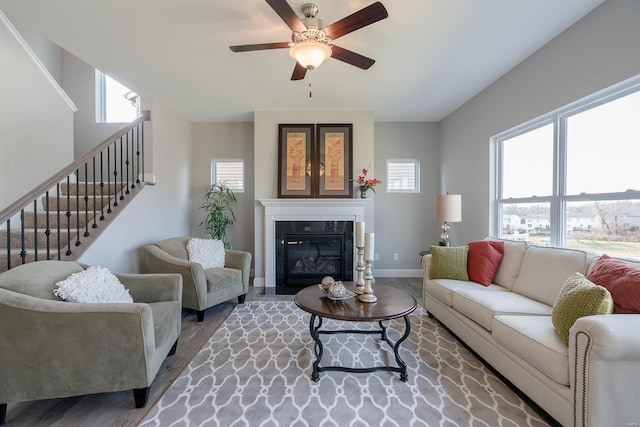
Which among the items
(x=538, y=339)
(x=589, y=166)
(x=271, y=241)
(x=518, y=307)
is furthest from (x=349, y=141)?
(x=538, y=339)

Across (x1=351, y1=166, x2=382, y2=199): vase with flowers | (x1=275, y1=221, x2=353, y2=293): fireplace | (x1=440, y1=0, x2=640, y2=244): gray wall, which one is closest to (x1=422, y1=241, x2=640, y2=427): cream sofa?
(x1=440, y1=0, x2=640, y2=244): gray wall

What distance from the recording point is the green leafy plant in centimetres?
412

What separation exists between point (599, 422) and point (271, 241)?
136 inches

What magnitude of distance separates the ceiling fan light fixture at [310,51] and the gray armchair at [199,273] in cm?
224

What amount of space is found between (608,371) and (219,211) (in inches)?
167

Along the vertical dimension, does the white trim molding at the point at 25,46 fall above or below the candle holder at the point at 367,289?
above

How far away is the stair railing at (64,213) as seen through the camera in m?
2.07

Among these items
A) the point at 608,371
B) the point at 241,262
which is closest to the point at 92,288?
the point at 241,262

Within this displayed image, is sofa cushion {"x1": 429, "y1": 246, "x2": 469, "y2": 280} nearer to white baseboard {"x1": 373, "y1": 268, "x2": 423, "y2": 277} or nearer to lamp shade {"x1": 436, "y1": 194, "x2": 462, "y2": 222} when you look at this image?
lamp shade {"x1": 436, "y1": 194, "x2": 462, "y2": 222}

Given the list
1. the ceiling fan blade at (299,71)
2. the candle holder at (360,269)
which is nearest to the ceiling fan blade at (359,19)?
the ceiling fan blade at (299,71)

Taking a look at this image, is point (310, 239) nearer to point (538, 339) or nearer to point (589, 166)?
point (538, 339)

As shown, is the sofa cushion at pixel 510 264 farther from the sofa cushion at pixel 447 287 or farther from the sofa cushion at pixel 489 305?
the sofa cushion at pixel 489 305

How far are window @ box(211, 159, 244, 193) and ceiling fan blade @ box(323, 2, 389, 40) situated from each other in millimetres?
3180

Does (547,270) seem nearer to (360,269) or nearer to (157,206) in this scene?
(360,269)
